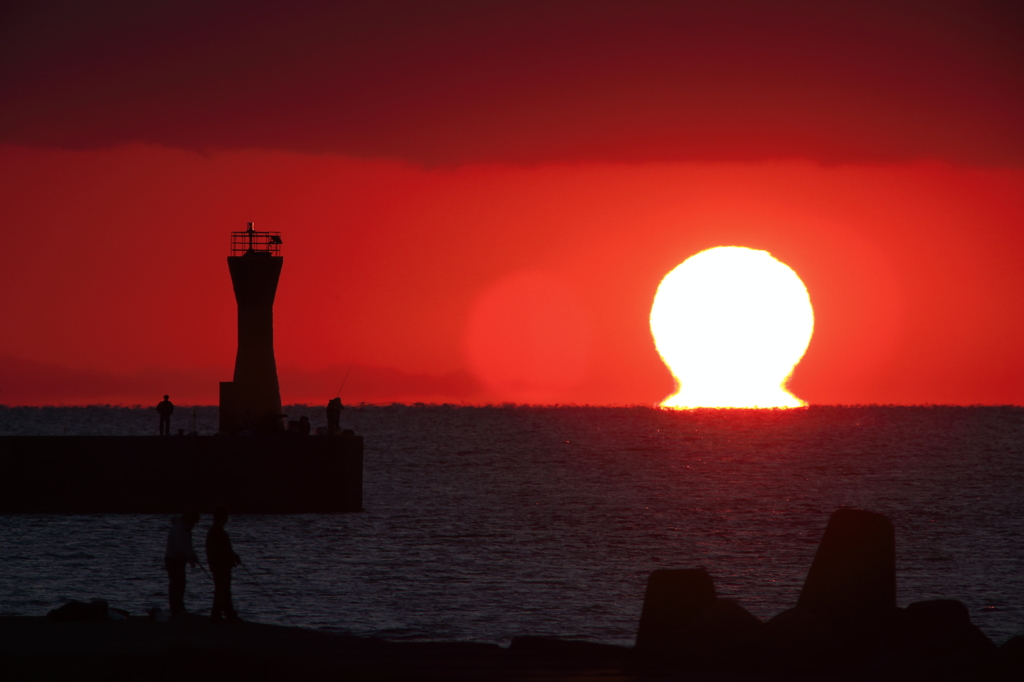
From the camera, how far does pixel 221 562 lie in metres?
18.3

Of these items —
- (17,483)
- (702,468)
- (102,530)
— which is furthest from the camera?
(702,468)

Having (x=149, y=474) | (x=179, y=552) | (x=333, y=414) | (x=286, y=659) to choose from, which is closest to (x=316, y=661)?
(x=286, y=659)

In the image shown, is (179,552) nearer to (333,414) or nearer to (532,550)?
(532,550)

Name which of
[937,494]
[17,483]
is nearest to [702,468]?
[937,494]

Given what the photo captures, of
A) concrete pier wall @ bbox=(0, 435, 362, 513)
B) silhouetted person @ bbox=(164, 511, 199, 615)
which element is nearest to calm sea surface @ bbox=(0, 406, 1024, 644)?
concrete pier wall @ bbox=(0, 435, 362, 513)

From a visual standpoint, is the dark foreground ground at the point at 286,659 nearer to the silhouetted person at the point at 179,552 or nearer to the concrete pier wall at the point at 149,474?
the silhouetted person at the point at 179,552

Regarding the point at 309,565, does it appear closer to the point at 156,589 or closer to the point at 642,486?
the point at 156,589

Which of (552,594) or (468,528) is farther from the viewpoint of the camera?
(468,528)

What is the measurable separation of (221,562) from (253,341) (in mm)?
35521

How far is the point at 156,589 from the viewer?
31.4 metres

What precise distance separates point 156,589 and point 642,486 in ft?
175

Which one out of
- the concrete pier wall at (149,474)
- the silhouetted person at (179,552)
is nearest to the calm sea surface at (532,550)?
the concrete pier wall at (149,474)

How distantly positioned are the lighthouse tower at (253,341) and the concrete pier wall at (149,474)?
272cm

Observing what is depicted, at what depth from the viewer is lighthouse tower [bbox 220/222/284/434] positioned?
52.6 metres
